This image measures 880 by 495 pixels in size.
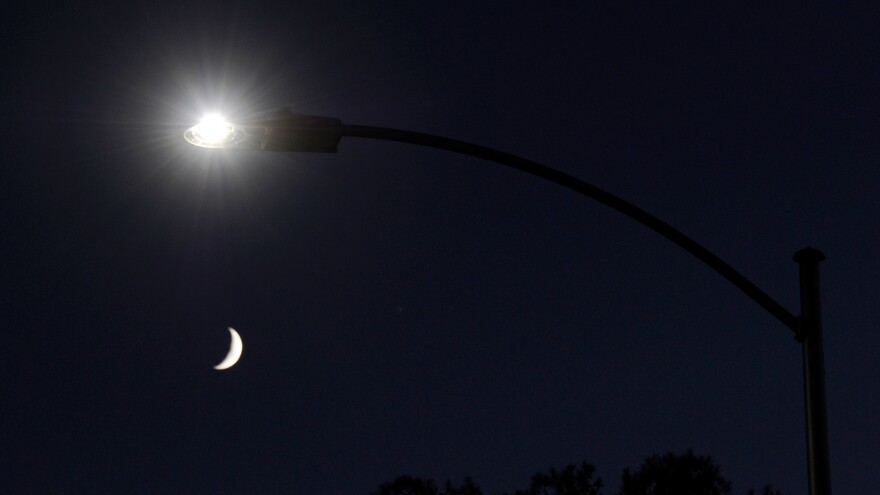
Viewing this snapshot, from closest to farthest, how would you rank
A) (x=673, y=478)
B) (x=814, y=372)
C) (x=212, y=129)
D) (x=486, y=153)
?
1. (x=212, y=129)
2. (x=486, y=153)
3. (x=814, y=372)
4. (x=673, y=478)

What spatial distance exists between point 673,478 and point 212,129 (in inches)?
1444

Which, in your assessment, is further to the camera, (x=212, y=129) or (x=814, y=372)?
(x=814, y=372)

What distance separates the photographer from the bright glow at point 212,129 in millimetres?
8164

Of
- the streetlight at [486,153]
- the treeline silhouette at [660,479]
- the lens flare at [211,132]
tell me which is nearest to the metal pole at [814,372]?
the streetlight at [486,153]

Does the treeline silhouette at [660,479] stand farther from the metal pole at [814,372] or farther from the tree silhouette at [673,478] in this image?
the metal pole at [814,372]

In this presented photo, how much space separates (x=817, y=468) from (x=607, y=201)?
2.65 m

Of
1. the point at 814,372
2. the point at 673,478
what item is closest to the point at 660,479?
the point at 673,478

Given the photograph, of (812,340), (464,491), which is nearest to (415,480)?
(464,491)

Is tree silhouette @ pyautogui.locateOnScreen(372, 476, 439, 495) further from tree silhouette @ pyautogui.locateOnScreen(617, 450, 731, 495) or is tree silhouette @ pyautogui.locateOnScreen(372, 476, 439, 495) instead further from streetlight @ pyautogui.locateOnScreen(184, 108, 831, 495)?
streetlight @ pyautogui.locateOnScreen(184, 108, 831, 495)

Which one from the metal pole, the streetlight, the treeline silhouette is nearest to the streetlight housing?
the streetlight

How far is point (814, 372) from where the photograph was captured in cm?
864

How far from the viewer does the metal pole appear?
8.29 meters

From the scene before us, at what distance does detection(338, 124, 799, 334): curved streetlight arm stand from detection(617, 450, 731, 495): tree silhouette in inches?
→ 1366

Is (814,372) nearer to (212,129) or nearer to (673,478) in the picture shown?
(212,129)
